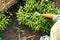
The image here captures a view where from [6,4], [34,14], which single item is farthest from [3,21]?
[34,14]

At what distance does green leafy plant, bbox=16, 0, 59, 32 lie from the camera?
3.02 m

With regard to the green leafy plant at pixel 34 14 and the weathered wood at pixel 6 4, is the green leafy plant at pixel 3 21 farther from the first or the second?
the green leafy plant at pixel 34 14

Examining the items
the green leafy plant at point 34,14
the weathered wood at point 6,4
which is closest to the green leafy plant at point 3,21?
the weathered wood at point 6,4

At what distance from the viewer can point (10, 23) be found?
3273mm

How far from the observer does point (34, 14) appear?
3.05 meters

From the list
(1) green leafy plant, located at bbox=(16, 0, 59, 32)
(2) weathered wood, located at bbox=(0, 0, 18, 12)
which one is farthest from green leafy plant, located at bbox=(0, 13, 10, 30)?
(1) green leafy plant, located at bbox=(16, 0, 59, 32)

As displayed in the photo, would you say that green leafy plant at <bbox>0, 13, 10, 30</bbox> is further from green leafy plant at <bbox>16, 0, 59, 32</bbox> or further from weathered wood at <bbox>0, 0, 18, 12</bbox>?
green leafy plant at <bbox>16, 0, 59, 32</bbox>

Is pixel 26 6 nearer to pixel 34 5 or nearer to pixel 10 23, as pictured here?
pixel 34 5

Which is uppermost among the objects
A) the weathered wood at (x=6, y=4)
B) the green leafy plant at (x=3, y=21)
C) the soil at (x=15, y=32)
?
the weathered wood at (x=6, y=4)

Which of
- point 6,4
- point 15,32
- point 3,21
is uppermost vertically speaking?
point 6,4

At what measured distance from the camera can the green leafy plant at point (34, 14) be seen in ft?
9.90

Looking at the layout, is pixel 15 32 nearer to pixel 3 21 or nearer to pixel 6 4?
pixel 3 21

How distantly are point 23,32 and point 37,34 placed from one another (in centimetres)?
23

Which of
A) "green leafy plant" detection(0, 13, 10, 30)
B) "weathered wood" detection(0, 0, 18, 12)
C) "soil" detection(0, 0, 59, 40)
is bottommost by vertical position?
"soil" detection(0, 0, 59, 40)
